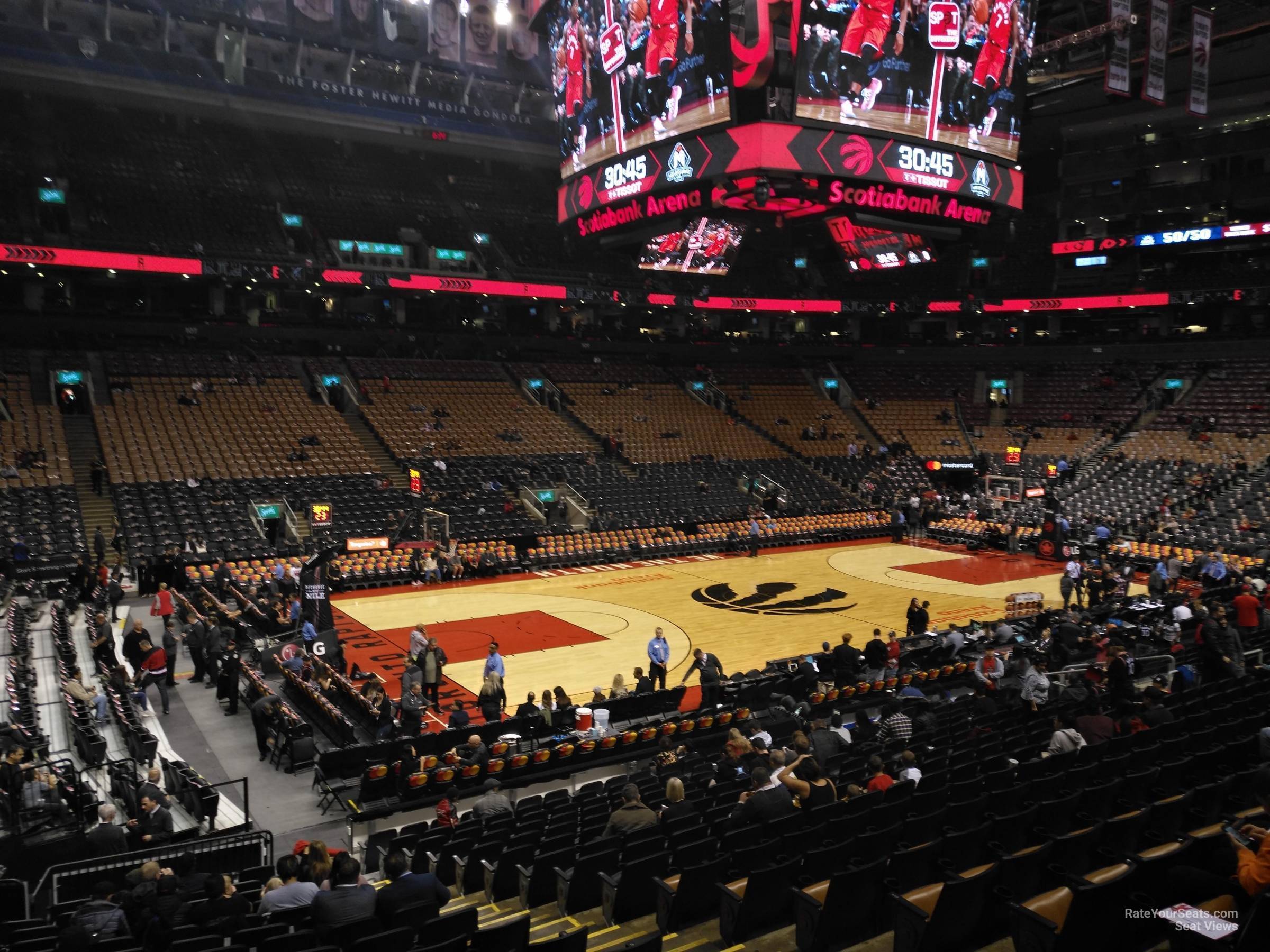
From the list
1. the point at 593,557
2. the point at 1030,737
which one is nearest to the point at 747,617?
the point at 593,557

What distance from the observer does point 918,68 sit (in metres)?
18.5

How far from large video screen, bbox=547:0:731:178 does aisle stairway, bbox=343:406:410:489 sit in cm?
1571

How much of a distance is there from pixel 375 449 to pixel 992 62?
1013 inches

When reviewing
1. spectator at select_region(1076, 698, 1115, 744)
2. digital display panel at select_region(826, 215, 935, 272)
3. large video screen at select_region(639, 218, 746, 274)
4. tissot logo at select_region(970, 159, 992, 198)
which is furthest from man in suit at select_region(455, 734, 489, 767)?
digital display panel at select_region(826, 215, 935, 272)

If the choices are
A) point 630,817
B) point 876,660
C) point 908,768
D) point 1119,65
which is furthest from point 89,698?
point 1119,65

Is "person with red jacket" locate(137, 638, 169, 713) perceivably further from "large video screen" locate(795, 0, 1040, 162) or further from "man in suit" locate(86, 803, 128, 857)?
"large video screen" locate(795, 0, 1040, 162)

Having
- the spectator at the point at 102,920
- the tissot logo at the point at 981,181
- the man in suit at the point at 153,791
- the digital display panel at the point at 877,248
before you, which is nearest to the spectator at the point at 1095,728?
the spectator at the point at 102,920

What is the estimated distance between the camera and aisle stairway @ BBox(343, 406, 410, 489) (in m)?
34.9

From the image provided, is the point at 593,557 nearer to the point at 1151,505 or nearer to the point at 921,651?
the point at 921,651

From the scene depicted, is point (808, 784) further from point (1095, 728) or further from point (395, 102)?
point (395, 102)

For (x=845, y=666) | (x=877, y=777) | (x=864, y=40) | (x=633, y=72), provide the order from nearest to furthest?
(x=877, y=777)
(x=845, y=666)
(x=864, y=40)
(x=633, y=72)

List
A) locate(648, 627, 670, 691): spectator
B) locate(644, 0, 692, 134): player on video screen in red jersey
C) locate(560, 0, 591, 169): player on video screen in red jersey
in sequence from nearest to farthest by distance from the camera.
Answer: locate(648, 627, 670, 691): spectator → locate(644, 0, 692, 134): player on video screen in red jersey → locate(560, 0, 591, 169): player on video screen in red jersey

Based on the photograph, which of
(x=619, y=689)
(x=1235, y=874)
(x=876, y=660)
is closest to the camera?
(x=1235, y=874)

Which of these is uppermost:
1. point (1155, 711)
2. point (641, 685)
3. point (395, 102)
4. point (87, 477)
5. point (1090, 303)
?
point (395, 102)
